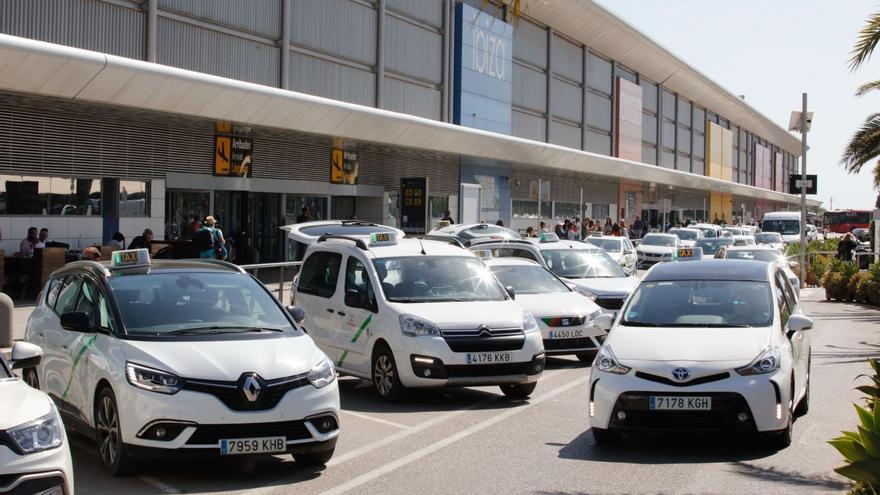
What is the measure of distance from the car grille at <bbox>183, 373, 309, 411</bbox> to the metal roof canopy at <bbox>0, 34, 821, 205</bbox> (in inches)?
504

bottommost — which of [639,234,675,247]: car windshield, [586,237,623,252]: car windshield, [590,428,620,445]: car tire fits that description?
[590,428,620,445]: car tire

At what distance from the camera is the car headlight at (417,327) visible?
459 inches

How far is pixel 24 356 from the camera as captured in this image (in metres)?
6.95

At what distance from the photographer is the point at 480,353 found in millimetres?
11641

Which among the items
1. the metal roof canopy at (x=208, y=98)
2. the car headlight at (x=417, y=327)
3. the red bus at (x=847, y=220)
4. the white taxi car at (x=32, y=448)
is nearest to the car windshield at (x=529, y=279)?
the car headlight at (x=417, y=327)

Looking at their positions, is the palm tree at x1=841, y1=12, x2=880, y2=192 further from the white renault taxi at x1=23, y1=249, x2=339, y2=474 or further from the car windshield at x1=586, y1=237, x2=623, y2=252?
the white renault taxi at x1=23, y1=249, x2=339, y2=474

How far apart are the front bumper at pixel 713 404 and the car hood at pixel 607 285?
885 cm

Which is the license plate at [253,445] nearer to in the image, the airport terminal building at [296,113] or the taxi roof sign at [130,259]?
the taxi roof sign at [130,259]

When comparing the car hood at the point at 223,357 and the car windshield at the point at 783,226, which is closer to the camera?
the car hood at the point at 223,357

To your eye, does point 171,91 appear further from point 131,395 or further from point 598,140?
point 598,140

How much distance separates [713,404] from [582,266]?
1093 cm

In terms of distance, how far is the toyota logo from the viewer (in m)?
9.03

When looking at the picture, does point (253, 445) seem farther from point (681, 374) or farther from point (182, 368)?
point (681, 374)

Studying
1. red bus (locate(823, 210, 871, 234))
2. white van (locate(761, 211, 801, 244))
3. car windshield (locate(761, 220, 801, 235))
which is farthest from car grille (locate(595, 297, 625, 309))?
red bus (locate(823, 210, 871, 234))
